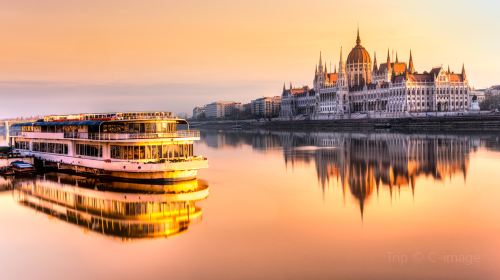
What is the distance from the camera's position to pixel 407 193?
1287 inches

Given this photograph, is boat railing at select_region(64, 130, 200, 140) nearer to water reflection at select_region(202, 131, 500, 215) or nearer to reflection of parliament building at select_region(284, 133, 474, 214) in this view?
water reflection at select_region(202, 131, 500, 215)

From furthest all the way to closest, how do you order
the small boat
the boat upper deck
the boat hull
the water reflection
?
the small boat
the water reflection
the boat upper deck
the boat hull

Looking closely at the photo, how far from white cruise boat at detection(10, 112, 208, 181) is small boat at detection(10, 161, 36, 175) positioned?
2517mm

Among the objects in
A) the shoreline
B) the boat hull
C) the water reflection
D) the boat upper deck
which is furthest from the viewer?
the shoreline

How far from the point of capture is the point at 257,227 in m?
24.3

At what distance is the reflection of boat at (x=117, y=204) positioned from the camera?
24.5 meters

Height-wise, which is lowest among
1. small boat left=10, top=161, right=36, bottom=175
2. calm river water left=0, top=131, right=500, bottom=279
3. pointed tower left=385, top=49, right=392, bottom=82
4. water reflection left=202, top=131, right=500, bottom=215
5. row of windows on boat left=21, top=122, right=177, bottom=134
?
calm river water left=0, top=131, right=500, bottom=279

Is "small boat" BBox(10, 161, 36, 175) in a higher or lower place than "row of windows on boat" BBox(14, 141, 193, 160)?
lower

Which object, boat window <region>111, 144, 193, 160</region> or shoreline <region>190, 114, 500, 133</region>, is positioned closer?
boat window <region>111, 144, 193, 160</region>

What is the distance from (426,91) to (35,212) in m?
150

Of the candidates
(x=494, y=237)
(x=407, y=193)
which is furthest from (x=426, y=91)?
(x=494, y=237)

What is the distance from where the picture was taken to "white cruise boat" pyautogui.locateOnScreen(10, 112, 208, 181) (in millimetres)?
34469

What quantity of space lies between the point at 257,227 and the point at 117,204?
338 inches

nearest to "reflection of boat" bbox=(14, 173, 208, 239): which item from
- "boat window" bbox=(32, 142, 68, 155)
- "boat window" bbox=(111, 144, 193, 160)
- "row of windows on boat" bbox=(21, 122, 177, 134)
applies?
"boat window" bbox=(111, 144, 193, 160)
